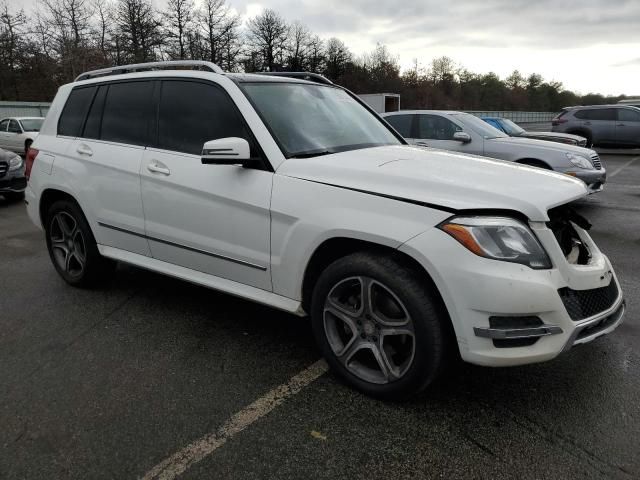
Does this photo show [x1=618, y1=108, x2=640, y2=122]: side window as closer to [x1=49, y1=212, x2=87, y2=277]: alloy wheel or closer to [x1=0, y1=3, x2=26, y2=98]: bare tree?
[x1=49, y1=212, x2=87, y2=277]: alloy wheel

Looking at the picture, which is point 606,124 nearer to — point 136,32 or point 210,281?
point 210,281

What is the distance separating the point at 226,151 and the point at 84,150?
6.11 ft

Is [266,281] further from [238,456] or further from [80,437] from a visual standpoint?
[80,437]

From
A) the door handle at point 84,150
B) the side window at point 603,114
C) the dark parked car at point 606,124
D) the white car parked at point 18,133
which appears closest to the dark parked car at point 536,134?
the dark parked car at point 606,124

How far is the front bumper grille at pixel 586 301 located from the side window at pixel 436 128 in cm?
713

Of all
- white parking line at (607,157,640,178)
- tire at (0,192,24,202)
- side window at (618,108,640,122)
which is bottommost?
tire at (0,192,24,202)

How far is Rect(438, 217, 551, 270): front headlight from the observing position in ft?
7.71

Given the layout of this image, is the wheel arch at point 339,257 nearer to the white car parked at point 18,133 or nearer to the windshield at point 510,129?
the windshield at point 510,129

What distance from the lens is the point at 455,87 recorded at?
64.1m

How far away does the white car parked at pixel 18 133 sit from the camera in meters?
17.8

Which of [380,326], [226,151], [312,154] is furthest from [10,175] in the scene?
[380,326]

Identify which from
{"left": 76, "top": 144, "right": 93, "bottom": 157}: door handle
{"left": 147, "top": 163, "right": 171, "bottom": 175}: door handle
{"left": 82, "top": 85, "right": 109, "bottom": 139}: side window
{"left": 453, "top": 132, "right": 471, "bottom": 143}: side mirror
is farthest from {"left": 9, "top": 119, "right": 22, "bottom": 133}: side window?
{"left": 147, "top": 163, "right": 171, "bottom": 175}: door handle

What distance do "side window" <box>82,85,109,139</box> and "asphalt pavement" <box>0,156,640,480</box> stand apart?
151 cm

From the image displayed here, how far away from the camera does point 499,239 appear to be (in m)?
2.38
